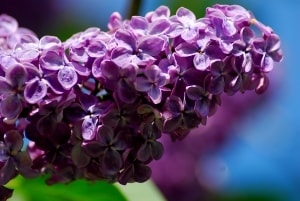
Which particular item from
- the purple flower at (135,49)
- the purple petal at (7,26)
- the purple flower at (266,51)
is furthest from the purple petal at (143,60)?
the purple petal at (7,26)

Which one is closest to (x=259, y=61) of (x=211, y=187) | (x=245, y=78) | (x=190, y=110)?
(x=245, y=78)

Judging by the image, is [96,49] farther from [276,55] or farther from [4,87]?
[276,55]

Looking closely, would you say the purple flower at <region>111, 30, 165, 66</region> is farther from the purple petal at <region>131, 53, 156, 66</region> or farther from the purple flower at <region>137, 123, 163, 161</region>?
the purple flower at <region>137, 123, 163, 161</region>

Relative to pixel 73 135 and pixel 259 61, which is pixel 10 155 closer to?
pixel 73 135

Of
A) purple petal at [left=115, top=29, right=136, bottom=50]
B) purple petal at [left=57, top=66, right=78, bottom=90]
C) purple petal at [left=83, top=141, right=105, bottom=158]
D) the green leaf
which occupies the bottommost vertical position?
the green leaf

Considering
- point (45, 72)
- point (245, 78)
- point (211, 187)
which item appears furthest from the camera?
point (211, 187)

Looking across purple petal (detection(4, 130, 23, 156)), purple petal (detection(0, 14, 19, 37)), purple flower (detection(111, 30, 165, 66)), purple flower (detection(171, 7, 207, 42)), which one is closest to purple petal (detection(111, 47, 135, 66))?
purple flower (detection(111, 30, 165, 66))

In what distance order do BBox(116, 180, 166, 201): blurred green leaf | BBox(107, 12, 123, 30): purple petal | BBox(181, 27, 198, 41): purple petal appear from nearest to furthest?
BBox(181, 27, 198, 41): purple petal → BBox(107, 12, 123, 30): purple petal → BBox(116, 180, 166, 201): blurred green leaf
